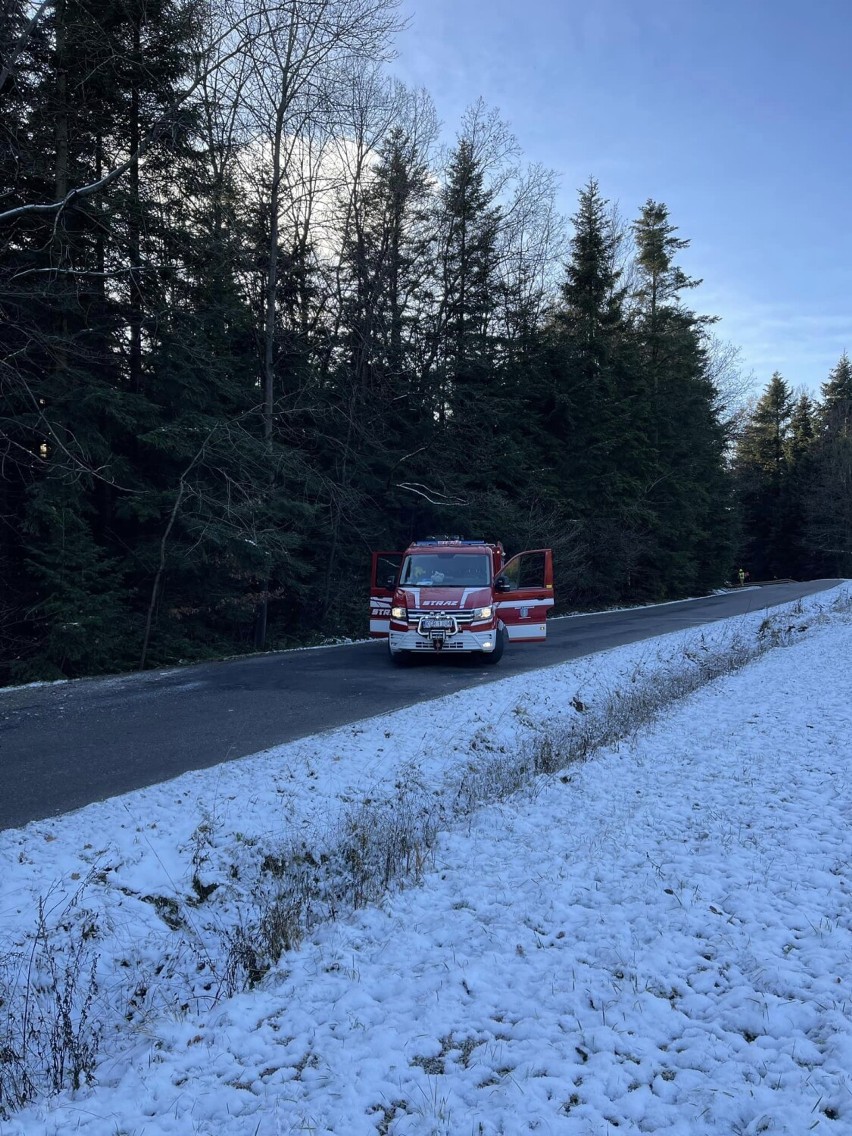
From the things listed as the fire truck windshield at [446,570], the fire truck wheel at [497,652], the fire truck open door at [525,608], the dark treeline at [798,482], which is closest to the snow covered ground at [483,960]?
the fire truck wheel at [497,652]

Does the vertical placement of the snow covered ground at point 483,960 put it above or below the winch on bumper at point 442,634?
below

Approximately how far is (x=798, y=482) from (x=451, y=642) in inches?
2803

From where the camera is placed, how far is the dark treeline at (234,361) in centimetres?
1338

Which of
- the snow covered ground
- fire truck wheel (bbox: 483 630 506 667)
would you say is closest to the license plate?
fire truck wheel (bbox: 483 630 506 667)

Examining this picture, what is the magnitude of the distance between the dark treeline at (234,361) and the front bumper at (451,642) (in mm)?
3947

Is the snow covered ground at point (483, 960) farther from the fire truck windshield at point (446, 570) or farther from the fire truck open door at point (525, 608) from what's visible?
the fire truck open door at point (525, 608)

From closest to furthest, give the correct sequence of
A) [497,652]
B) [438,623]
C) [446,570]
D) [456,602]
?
[438,623], [456,602], [497,652], [446,570]

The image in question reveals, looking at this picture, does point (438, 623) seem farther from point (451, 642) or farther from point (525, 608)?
point (525, 608)

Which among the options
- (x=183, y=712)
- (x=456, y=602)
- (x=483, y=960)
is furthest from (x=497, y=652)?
(x=483, y=960)

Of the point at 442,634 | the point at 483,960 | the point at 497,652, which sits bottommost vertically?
the point at 483,960

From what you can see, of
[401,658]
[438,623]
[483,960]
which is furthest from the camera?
[401,658]

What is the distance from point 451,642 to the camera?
45.3 ft

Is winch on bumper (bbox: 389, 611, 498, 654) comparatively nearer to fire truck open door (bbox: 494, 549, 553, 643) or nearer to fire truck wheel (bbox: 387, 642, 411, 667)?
fire truck wheel (bbox: 387, 642, 411, 667)

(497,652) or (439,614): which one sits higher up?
(439,614)
